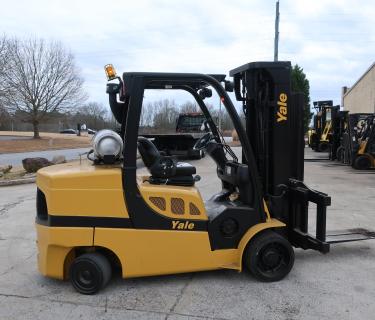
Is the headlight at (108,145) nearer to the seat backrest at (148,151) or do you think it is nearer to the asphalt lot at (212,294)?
the seat backrest at (148,151)

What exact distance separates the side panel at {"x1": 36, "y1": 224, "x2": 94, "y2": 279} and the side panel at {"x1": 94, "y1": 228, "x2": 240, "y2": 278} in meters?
0.14

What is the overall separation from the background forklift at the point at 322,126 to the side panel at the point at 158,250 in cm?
2295

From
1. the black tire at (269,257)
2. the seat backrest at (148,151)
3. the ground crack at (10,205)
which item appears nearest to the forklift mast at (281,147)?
the black tire at (269,257)

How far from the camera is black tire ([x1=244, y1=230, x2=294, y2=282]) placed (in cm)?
460

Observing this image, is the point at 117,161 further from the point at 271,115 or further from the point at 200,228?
the point at 271,115

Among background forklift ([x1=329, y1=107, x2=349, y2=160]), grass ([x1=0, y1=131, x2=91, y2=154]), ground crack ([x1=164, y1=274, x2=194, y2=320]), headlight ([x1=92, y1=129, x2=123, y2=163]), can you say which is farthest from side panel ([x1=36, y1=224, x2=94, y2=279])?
grass ([x1=0, y1=131, x2=91, y2=154])

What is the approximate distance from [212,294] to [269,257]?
0.74m

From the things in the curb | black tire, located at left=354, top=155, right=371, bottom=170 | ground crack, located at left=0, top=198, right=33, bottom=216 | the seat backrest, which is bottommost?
ground crack, located at left=0, top=198, right=33, bottom=216

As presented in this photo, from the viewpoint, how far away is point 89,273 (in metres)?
4.37

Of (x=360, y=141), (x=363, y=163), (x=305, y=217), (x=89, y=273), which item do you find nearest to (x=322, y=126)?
(x=360, y=141)

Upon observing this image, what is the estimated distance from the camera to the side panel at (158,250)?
4.32 m

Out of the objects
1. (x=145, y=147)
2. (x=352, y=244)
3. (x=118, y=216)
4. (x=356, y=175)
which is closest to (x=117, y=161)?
(x=145, y=147)

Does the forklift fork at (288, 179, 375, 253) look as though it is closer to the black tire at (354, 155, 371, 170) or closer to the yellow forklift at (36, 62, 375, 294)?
the yellow forklift at (36, 62, 375, 294)

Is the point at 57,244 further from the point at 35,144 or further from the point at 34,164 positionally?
the point at 35,144
